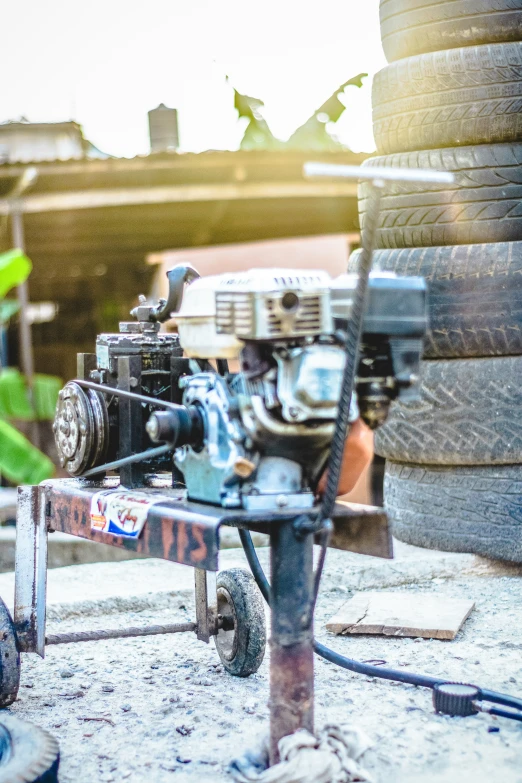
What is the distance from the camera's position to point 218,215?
1009 centimetres

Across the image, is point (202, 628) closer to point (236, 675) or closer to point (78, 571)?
point (236, 675)

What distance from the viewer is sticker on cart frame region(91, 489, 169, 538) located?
7.04 ft

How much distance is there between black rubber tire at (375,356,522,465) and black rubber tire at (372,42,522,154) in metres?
0.93

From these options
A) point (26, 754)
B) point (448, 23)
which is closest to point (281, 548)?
point (26, 754)

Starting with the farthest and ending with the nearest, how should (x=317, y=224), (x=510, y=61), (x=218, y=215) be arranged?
(x=317, y=224)
(x=218, y=215)
(x=510, y=61)

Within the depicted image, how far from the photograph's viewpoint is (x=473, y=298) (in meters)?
3.73

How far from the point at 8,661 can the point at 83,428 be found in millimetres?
640

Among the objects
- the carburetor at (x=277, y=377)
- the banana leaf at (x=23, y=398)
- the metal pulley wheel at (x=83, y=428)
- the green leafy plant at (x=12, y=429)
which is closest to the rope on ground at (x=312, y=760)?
the carburetor at (x=277, y=377)

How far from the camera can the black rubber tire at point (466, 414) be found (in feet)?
12.2

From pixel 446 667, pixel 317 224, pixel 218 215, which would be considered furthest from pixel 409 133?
pixel 317 224

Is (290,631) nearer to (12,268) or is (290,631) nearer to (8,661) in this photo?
(8,661)

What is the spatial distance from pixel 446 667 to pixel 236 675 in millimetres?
619

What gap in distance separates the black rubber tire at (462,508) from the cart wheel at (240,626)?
51.6 inches

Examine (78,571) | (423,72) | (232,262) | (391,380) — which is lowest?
(78,571)
